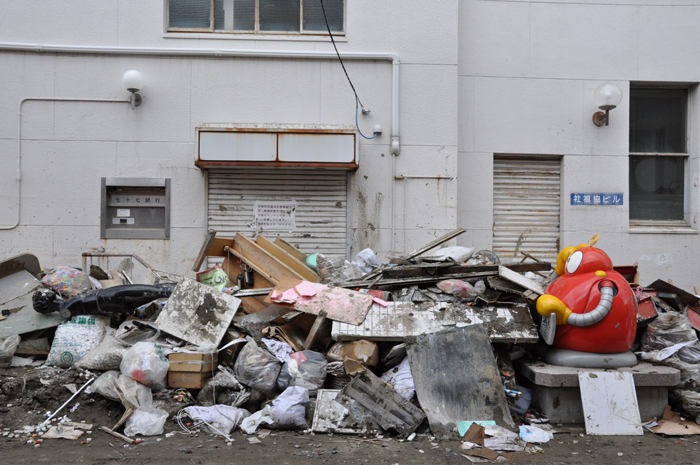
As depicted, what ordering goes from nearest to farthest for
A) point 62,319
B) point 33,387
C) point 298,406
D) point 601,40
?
point 298,406 → point 33,387 → point 62,319 → point 601,40

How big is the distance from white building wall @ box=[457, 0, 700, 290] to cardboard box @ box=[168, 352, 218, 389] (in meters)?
4.97

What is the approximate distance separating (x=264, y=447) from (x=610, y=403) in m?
3.09

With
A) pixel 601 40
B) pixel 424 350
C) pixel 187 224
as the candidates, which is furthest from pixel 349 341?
pixel 601 40

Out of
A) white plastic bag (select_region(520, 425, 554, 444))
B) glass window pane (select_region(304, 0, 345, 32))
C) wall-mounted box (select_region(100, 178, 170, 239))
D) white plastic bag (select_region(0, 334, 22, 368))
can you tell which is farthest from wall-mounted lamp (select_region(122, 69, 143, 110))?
white plastic bag (select_region(520, 425, 554, 444))

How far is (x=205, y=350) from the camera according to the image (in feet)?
14.6

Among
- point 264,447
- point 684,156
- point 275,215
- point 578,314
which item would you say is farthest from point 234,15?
point 684,156

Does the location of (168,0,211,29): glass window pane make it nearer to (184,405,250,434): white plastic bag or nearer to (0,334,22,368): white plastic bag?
(0,334,22,368): white plastic bag

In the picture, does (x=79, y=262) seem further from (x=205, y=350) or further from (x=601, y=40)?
(x=601, y=40)

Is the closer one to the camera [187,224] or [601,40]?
[187,224]

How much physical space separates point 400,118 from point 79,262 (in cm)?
565

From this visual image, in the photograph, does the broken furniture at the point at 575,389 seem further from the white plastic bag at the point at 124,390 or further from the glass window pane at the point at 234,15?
the glass window pane at the point at 234,15

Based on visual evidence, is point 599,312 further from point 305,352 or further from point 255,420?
point 255,420

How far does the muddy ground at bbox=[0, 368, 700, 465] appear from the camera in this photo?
3436 millimetres

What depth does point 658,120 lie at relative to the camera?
26.3 feet
